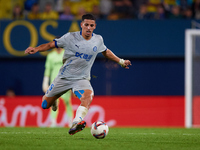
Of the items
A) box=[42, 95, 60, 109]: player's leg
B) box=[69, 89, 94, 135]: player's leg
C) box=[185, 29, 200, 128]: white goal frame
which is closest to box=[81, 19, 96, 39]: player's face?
box=[69, 89, 94, 135]: player's leg

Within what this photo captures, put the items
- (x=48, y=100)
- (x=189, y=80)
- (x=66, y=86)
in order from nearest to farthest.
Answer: (x=66, y=86) < (x=48, y=100) < (x=189, y=80)

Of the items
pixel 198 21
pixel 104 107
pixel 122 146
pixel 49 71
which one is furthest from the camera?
pixel 198 21

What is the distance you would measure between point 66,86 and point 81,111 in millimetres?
809

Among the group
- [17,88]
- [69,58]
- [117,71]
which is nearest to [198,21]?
[117,71]

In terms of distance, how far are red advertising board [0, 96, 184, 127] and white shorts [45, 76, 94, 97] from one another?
591cm

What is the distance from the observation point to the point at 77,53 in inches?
301

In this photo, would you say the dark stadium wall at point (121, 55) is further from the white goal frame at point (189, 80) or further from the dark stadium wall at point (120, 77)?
the white goal frame at point (189, 80)

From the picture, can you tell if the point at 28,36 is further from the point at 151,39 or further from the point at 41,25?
the point at 151,39

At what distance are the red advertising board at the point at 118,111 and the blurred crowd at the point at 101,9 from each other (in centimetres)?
345

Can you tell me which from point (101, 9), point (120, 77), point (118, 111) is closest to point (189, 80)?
point (118, 111)

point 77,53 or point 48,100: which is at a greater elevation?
point 77,53

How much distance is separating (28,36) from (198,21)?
6000 mm

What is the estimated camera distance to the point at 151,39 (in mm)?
15789

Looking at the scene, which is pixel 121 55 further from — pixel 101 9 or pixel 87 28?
pixel 87 28
